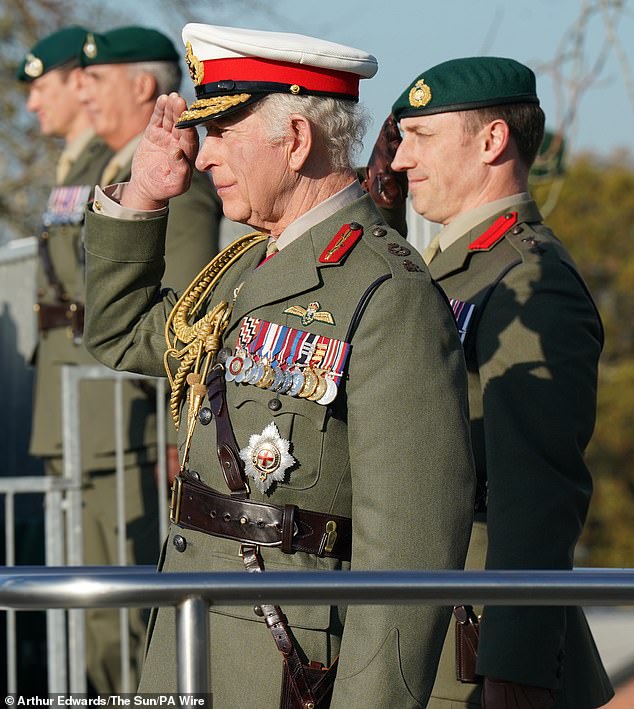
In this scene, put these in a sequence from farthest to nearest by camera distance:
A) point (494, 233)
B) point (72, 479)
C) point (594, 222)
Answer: point (594, 222), point (72, 479), point (494, 233)

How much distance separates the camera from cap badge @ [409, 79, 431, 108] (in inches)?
146

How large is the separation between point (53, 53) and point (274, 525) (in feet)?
13.5

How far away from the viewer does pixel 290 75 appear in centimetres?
281

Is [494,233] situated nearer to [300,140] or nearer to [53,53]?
[300,140]

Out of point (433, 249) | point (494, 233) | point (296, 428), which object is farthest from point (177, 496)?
point (433, 249)

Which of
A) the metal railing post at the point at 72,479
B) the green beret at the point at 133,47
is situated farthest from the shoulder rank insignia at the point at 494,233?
the green beret at the point at 133,47

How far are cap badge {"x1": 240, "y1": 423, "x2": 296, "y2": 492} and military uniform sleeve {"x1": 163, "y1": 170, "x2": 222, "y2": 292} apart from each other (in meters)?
2.36

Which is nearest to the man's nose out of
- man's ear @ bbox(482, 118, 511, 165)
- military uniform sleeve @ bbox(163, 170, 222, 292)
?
man's ear @ bbox(482, 118, 511, 165)

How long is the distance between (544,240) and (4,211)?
11160 millimetres

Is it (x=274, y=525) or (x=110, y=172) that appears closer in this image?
(x=274, y=525)

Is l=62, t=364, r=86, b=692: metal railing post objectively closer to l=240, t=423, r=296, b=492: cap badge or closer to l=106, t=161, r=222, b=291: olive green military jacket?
l=106, t=161, r=222, b=291: olive green military jacket

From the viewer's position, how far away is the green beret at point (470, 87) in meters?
3.68

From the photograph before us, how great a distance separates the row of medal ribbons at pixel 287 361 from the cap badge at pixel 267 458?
0.09m

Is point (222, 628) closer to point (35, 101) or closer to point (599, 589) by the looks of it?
point (599, 589)
